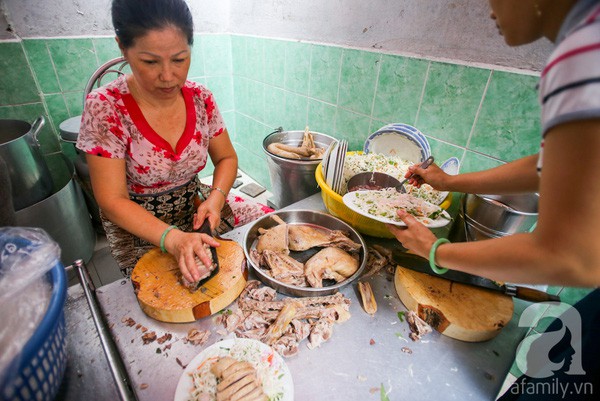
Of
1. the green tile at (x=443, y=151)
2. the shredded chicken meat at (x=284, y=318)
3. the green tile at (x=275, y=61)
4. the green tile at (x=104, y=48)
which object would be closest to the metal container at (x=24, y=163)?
the green tile at (x=104, y=48)

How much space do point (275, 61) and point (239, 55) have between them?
2.80ft

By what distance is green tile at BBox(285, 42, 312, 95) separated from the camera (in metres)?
2.73

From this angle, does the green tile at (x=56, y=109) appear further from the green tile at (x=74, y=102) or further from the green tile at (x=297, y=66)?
the green tile at (x=297, y=66)

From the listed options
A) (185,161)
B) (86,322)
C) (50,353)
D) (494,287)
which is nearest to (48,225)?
(185,161)

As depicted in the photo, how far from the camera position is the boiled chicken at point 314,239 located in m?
1.51

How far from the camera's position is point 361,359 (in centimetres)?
108

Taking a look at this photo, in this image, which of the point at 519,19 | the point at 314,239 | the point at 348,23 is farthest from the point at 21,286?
the point at 348,23

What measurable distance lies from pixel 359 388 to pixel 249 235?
2.92 ft

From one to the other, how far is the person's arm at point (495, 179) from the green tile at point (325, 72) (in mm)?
1330

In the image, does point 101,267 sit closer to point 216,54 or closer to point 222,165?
point 222,165

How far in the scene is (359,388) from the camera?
986 millimetres

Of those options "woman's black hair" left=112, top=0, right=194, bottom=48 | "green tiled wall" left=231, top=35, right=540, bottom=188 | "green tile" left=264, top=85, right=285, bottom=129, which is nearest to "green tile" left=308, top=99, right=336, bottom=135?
"green tiled wall" left=231, top=35, right=540, bottom=188

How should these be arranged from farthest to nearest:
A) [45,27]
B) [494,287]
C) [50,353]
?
[45,27] → [494,287] → [50,353]

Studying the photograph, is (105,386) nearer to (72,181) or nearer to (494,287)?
(494,287)
